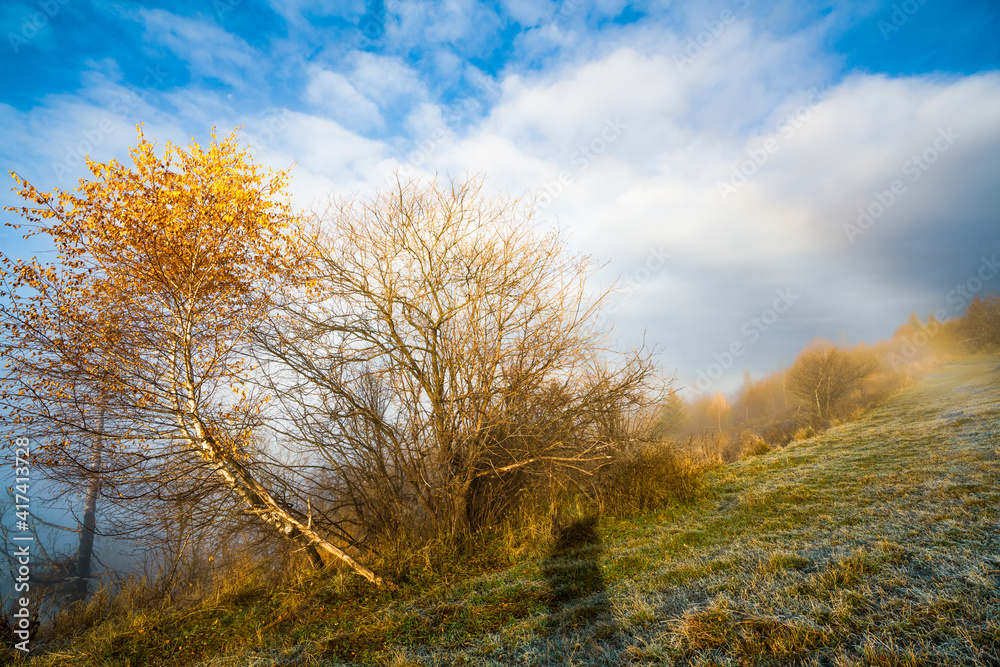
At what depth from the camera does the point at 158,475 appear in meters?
5.40

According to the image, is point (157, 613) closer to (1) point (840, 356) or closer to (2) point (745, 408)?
(1) point (840, 356)

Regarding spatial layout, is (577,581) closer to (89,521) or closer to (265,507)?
(265,507)

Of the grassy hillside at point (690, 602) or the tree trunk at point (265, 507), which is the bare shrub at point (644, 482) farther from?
the tree trunk at point (265, 507)

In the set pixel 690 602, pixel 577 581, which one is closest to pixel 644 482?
pixel 577 581

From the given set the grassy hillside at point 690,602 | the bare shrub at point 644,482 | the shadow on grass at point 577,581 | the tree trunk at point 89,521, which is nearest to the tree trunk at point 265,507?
the grassy hillside at point 690,602

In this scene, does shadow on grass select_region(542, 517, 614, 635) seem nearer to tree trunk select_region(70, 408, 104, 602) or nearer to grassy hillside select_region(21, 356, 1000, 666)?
grassy hillside select_region(21, 356, 1000, 666)

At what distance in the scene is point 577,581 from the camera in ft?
15.8

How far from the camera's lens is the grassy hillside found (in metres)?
2.79

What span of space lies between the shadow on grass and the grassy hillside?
2 centimetres

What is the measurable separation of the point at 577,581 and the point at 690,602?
1.49m

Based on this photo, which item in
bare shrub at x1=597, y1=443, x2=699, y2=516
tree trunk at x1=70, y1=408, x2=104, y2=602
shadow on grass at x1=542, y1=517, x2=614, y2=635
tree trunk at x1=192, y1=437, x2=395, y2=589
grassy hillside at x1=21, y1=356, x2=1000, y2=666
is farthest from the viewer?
bare shrub at x1=597, y1=443, x2=699, y2=516

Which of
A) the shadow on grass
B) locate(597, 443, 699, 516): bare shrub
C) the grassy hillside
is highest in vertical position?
locate(597, 443, 699, 516): bare shrub

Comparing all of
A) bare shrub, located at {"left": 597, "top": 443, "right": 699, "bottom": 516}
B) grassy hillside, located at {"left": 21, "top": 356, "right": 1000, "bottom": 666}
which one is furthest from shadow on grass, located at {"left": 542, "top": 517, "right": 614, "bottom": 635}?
bare shrub, located at {"left": 597, "top": 443, "right": 699, "bottom": 516}

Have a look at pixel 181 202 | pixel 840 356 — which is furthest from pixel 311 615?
pixel 840 356
